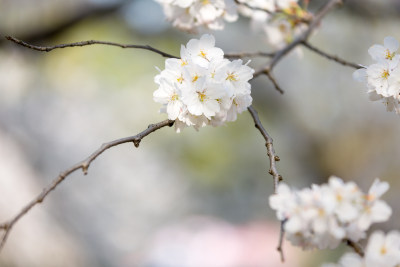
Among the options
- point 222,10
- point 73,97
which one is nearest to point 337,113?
point 73,97

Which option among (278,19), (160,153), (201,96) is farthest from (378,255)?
(160,153)

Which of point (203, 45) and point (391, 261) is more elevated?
point (203, 45)

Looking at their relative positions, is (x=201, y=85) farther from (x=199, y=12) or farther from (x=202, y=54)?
(x=199, y=12)

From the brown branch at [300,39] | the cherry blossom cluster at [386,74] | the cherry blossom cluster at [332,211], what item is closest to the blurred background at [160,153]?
the brown branch at [300,39]

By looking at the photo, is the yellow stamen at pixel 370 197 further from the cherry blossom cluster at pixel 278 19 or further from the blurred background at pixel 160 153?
the blurred background at pixel 160 153

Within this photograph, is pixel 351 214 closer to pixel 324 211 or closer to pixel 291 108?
pixel 324 211

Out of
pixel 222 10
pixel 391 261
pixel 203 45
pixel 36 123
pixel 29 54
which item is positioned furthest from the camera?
pixel 29 54
